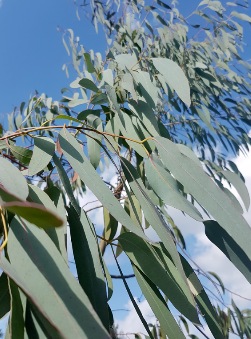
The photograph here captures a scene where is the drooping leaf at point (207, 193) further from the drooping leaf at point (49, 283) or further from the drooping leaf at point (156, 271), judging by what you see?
the drooping leaf at point (49, 283)

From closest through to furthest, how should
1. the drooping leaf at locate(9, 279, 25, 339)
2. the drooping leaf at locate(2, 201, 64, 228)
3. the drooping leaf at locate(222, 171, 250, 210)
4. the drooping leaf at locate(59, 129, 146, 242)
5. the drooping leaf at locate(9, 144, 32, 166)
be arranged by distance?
the drooping leaf at locate(2, 201, 64, 228)
the drooping leaf at locate(9, 279, 25, 339)
the drooping leaf at locate(59, 129, 146, 242)
the drooping leaf at locate(9, 144, 32, 166)
the drooping leaf at locate(222, 171, 250, 210)

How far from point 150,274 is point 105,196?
0.44 ft

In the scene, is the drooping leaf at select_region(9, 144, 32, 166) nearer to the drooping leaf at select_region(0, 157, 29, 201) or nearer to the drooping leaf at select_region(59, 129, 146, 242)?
the drooping leaf at select_region(59, 129, 146, 242)

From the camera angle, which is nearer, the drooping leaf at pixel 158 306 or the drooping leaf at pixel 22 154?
the drooping leaf at pixel 158 306

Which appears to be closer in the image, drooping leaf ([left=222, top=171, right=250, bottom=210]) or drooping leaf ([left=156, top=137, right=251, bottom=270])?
drooping leaf ([left=156, top=137, right=251, bottom=270])

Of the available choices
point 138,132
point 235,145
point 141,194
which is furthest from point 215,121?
point 141,194

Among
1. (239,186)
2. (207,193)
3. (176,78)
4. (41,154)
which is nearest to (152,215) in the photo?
(207,193)

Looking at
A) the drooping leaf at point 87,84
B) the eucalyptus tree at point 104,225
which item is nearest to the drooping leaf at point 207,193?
the eucalyptus tree at point 104,225

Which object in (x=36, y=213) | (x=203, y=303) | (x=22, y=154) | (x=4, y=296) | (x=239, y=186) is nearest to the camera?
(x=36, y=213)

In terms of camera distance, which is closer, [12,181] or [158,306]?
[12,181]

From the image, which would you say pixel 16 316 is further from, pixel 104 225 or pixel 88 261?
pixel 104 225

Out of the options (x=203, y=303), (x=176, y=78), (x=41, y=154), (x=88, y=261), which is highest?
(x=176, y=78)

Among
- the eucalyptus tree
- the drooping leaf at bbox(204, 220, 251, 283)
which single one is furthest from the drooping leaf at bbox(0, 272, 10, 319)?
the drooping leaf at bbox(204, 220, 251, 283)

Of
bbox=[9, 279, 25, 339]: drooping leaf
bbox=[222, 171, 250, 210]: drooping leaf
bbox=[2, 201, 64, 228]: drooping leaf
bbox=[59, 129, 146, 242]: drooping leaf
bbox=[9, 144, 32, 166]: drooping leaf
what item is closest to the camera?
bbox=[2, 201, 64, 228]: drooping leaf
